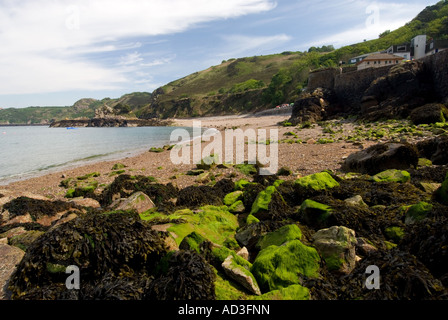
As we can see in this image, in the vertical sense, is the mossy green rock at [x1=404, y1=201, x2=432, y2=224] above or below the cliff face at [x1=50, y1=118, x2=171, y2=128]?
A: below

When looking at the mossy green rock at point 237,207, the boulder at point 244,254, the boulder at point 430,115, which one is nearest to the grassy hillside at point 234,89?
the boulder at point 430,115

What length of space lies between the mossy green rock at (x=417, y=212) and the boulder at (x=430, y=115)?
17.4m

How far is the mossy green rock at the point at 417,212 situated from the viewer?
4.14 m

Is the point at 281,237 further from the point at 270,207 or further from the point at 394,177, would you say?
the point at 394,177

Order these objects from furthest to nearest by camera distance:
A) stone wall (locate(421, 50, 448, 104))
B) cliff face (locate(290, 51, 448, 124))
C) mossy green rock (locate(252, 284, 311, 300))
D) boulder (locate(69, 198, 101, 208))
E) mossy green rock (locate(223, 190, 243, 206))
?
cliff face (locate(290, 51, 448, 124)) → stone wall (locate(421, 50, 448, 104)) → boulder (locate(69, 198, 101, 208)) → mossy green rock (locate(223, 190, 243, 206)) → mossy green rock (locate(252, 284, 311, 300))

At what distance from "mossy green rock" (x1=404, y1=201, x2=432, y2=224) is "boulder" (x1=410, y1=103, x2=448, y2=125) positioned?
17.4m

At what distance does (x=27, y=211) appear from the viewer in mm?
7547

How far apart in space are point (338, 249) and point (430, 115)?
19535 mm

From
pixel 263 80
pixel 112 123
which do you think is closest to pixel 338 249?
pixel 263 80

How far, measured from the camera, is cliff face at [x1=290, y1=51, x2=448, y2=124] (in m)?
23.1

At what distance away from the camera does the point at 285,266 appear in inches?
123

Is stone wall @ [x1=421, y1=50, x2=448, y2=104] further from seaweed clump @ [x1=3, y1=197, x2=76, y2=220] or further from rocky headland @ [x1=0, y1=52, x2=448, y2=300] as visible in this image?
seaweed clump @ [x1=3, y1=197, x2=76, y2=220]

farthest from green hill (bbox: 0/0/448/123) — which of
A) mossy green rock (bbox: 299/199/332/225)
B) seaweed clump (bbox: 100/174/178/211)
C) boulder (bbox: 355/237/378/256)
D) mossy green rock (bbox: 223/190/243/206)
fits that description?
boulder (bbox: 355/237/378/256)
